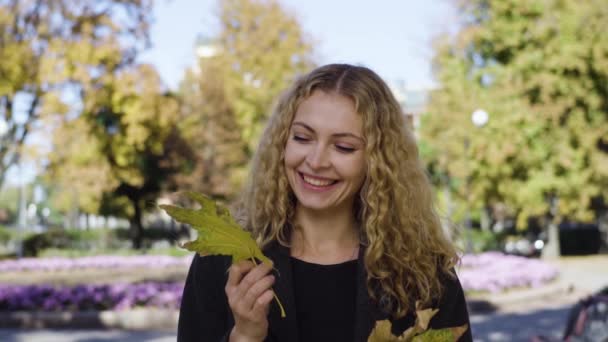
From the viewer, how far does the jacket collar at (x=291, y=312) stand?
2.04 metres

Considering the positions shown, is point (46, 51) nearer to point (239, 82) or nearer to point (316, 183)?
point (239, 82)

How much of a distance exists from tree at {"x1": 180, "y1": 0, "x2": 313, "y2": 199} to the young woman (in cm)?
2738

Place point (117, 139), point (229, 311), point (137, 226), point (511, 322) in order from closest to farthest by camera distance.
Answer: point (229, 311), point (511, 322), point (117, 139), point (137, 226)

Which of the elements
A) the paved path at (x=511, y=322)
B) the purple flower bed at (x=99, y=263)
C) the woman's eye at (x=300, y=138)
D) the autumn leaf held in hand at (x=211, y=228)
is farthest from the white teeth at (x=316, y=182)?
the purple flower bed at (x=99, y=263)

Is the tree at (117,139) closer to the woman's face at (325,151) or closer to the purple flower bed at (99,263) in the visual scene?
the purple flower bed at (99,263)

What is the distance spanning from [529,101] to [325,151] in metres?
26.3

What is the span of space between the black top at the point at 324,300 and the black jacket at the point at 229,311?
0.05 metres

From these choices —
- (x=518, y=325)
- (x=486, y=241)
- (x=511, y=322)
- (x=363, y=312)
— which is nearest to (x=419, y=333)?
(x=363, y=312)

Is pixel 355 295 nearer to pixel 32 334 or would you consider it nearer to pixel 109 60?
pixel 32 334

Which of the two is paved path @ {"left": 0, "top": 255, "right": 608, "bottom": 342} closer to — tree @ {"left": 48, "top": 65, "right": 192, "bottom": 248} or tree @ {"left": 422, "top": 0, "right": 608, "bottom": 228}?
tree @ {"left": 422, "top": 0, "right": 608, "bottom": 228}

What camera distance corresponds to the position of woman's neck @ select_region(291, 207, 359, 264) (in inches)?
87.4

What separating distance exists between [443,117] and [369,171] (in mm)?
24228

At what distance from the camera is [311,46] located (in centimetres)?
3189

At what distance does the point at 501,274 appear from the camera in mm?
15539
